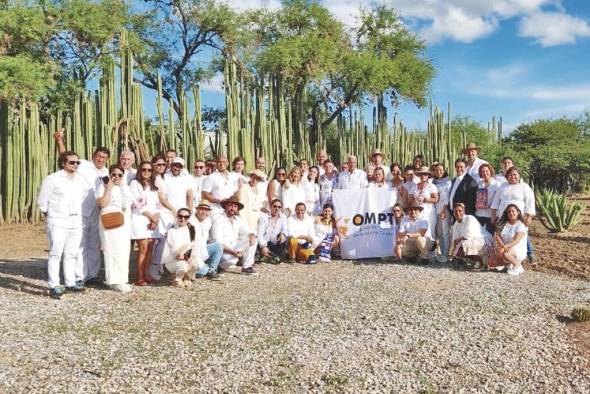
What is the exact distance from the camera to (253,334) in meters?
5.32

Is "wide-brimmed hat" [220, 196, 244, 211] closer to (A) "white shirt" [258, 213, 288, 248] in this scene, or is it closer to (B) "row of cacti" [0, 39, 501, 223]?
(A) "white shirt" [258, 213, 288, 248]

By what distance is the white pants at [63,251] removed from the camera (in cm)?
657

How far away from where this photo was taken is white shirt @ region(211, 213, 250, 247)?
319 inches

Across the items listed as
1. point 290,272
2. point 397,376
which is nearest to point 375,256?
point 290,272

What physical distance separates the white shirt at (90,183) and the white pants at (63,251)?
32 cm

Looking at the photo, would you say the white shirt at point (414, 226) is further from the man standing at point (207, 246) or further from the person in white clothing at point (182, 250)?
the person in white clothing at point (182, 250)

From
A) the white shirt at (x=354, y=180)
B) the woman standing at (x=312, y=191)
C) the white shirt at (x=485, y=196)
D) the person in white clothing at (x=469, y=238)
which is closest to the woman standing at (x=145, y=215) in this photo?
the woman standing at (x=312, y=191)

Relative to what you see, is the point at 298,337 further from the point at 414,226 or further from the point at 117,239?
the point at 414,226

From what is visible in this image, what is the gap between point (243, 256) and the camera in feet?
27.5

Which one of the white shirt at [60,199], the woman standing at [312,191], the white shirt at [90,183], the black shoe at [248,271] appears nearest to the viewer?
the white shirt at [60,199]

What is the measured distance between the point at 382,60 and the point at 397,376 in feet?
75.7

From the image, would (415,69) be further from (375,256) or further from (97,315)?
(97,315)

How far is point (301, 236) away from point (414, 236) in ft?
5.77

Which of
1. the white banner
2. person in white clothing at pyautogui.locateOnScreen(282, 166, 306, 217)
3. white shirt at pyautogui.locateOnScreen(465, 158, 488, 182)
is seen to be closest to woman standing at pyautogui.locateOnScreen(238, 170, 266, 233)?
person in white clothing at pyautogui.locateOnScreen(282, 166, 306, 217)
